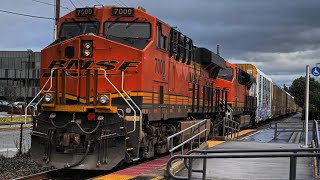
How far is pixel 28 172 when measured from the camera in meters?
11.7

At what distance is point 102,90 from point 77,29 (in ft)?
7.14

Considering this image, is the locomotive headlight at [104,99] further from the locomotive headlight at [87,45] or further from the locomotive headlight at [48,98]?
the locomotive headlight at [87,45]

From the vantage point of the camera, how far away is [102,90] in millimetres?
11188

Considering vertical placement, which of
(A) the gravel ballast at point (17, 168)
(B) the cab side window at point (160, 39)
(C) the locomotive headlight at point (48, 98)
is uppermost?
(B) the cab side window at point (160, 39)

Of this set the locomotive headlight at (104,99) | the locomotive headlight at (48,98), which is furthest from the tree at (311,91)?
the locomotive headlight at (48,98)

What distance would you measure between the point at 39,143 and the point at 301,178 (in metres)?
6.15

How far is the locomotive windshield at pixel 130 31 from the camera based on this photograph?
11.9 meters

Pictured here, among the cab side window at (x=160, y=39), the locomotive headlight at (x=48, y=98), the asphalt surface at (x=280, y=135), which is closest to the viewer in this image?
the locomotive headlight at (x=48, y=98)

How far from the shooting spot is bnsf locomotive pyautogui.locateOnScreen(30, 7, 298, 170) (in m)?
10.4

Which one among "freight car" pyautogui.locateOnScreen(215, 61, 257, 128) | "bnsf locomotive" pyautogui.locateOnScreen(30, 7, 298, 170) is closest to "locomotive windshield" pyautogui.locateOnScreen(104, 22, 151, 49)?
"bnsf locomotive" pyautogui.locateOnScreen(30, 7, 298, 170)

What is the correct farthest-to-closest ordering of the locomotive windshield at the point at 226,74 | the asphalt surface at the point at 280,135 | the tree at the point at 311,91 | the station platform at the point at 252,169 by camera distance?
the tree at the point at 311,91 → the locomotive windshield at the point at 226,74 → the asphalt surface at the point at 280,135 → the station platform at the point at 252,169

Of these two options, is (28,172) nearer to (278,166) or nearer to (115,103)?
(115,103)

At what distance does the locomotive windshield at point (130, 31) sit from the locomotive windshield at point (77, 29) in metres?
0.33

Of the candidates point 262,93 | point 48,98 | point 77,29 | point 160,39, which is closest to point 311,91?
point 262,93
